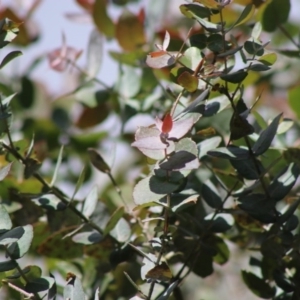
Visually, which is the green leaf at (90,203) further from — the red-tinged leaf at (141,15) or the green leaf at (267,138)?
the red-tinged leaf at (141,15)

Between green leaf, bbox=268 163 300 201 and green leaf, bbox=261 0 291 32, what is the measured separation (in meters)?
0.28

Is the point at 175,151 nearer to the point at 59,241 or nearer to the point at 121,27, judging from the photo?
the point at 59,241

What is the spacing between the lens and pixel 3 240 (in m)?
0.63

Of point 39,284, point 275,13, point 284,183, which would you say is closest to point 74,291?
point 39,284

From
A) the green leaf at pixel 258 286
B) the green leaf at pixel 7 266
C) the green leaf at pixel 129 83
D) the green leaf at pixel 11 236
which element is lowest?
the green leaf at pixel 258 286

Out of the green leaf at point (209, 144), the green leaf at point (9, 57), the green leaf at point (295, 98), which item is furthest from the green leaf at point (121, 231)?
the green leaf at point (295, 98)

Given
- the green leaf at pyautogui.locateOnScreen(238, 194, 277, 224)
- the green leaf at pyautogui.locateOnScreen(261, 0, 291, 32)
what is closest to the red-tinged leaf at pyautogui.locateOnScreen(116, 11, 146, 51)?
the green leaf at pyautogui.locateOnScreen(261, 0, 291, 32)

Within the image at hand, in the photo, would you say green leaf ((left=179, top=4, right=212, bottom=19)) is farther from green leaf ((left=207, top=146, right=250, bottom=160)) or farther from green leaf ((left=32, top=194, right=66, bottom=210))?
green leaf ((left=32, top=194, right=66, bottom=210))

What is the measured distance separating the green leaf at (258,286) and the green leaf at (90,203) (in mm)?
200

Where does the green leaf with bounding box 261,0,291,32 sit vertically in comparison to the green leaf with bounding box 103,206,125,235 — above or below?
above

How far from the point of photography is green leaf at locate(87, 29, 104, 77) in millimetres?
1097

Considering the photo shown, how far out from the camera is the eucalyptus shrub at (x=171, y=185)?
0.65 m

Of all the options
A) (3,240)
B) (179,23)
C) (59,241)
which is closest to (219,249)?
(59,241)

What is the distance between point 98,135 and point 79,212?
0.48 m
